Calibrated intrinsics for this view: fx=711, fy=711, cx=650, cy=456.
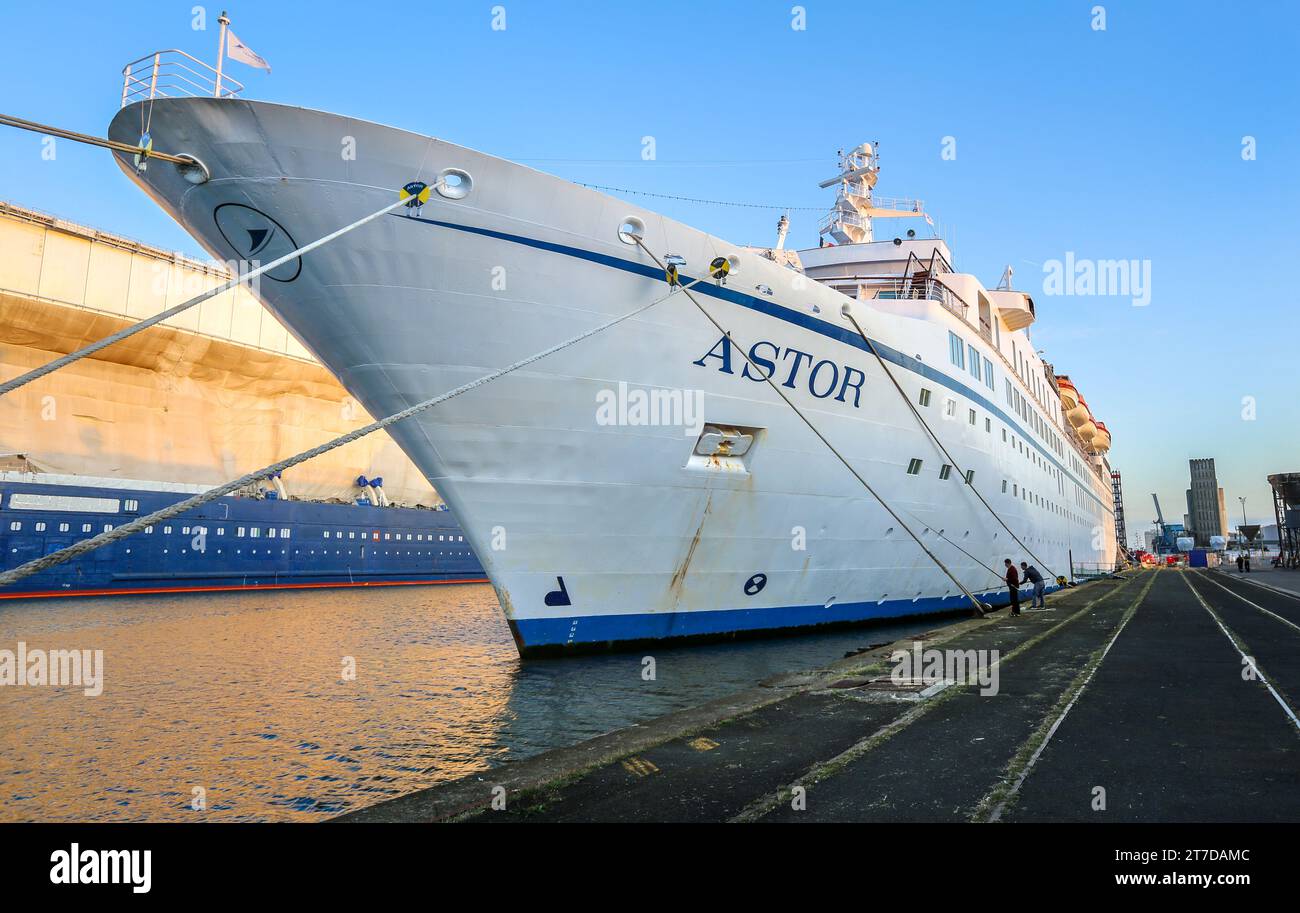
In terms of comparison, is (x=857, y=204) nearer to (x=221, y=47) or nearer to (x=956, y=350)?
(x=956, y=350)

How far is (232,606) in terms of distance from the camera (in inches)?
903

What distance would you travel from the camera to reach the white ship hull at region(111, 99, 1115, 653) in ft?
25.7

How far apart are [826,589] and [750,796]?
27.8ft

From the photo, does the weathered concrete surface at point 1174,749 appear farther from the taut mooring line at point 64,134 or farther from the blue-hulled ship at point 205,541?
the blue-hulled ship at point 205,541

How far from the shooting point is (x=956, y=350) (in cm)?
1490

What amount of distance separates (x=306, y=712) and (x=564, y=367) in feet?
16.3

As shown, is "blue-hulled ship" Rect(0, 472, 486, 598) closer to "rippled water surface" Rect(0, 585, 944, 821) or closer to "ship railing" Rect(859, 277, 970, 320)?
"rippled water surface" Rect(0, 585, 944, 821)

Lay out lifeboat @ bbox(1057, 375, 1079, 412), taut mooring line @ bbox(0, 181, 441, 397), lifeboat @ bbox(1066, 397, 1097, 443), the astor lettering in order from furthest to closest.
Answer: lifeboat @ bbox(1066, 397, 1097, 443) < lifeboat @ bbox(1057, 375, 1079, 412) < the astor lettering < taut mooring line @ bbox(0, 181, 441, 397)

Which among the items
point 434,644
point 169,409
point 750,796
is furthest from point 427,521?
point 750,796

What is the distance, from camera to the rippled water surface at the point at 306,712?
539 centimetres

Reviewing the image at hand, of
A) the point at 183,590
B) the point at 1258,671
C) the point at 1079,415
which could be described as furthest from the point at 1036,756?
the point at 1079,415

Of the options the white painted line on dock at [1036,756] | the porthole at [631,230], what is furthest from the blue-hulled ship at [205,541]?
the white painted line on dock at [1036,756]

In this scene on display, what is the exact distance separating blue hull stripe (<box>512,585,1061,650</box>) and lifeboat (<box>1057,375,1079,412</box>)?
30389 millimetres

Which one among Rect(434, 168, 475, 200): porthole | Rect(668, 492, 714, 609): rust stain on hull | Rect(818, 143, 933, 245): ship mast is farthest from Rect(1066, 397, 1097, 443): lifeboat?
Rect(434, 168, 475, 200): porthole
